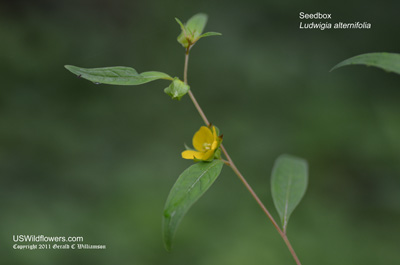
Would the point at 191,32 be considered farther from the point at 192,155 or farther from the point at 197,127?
the point at 197,127

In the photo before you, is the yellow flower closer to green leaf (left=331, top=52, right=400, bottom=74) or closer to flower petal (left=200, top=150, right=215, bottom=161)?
flower petal (left=200, top=150, right=215, bottom=161)

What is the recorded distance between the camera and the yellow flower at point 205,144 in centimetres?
82

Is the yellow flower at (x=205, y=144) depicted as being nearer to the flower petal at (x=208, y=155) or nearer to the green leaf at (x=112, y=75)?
the flower petal at (x=208, y=155)

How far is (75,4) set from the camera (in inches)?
132

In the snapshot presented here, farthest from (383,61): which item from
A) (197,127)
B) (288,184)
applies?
(197,127)

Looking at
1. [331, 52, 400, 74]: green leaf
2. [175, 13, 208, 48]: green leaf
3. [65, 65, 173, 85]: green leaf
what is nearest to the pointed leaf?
[175, 13, 208, 48]: green leaf

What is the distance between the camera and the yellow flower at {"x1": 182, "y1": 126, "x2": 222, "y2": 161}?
32.3 inches

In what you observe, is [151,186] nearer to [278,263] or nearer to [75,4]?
[278,263]

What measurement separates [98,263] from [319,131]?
1676 mm

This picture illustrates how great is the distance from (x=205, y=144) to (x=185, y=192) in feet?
0.48

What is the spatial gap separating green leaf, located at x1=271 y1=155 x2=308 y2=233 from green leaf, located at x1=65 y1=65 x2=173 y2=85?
46 centimetres

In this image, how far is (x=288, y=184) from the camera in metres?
1.07

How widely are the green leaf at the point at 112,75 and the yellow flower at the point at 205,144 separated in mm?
154

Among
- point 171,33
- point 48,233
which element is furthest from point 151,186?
point 171,33
